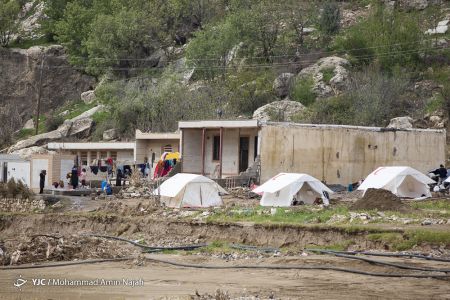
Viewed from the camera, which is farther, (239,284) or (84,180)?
(84,180)

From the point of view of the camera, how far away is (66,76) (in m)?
82.3

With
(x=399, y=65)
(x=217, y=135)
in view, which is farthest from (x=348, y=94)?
(x=217, y=135)

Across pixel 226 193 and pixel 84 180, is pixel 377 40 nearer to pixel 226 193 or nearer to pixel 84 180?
pixel 84 180

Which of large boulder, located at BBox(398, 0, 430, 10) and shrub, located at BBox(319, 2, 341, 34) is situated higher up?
large boulder, located at BBox(398, 0, 430, 10)

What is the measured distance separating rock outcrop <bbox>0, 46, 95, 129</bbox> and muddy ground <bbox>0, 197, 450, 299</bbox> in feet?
146

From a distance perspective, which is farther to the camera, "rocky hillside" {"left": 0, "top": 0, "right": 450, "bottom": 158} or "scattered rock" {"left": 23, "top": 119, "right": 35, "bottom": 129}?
"scattered rock" {"left": 23, "top": 119, "right": 35, "bottom": 129}

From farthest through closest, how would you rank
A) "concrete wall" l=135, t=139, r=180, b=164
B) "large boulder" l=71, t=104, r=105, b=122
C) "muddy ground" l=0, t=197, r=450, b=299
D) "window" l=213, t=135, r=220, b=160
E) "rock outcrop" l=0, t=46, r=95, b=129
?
"rock outcrop" l=0, t=46, r=95, b=129, "large boulder" l=71, t=104, r=105, b=122, "concrete wall" l=135, t=139, r=180, b=164, "window" l=213, t=135, r=220, b=160, "muddy ground" l=0, t=197, r=450, b=299

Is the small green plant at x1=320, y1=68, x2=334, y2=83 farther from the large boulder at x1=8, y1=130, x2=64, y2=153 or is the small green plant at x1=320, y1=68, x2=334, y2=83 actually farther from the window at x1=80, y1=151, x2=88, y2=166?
the large boulder at x1=8, y1=130, x2=64, y2=153

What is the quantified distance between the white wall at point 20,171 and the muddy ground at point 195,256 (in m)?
9.56

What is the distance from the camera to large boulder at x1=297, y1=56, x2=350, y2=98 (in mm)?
61875

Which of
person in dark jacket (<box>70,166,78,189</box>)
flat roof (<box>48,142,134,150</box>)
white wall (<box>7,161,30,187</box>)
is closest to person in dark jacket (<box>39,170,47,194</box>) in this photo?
person in dark jacket (<box>70,166,78,189</box>)

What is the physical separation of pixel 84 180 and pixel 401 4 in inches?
1591

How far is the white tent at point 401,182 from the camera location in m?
35.3

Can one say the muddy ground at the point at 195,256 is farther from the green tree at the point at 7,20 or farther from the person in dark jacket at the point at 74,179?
the green tree at the point at 7,20
